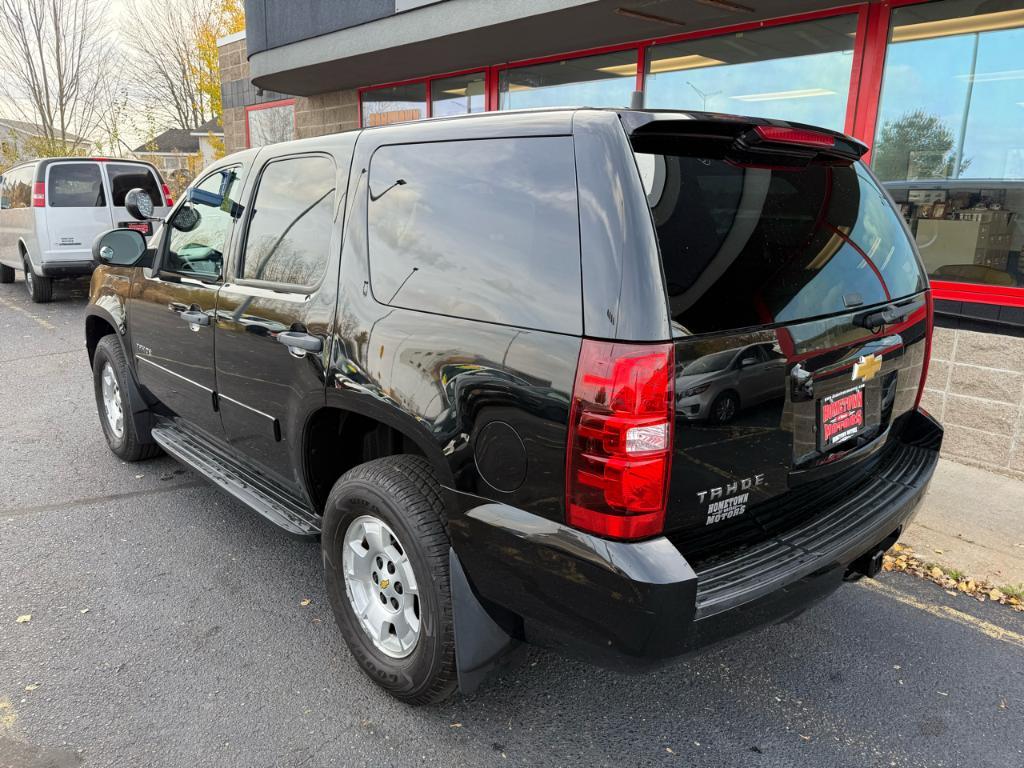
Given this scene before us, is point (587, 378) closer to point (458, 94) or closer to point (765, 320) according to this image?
point (765, 320)

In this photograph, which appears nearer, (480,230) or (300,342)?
(480,230)

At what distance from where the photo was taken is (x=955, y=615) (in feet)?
11.2

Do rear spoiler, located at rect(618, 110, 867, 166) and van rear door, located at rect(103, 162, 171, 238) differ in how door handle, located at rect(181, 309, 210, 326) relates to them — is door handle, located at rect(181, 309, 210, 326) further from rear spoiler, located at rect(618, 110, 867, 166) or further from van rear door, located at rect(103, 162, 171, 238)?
van rear door, located at rect(103, 162, 171, 238)

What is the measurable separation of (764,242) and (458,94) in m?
8.57

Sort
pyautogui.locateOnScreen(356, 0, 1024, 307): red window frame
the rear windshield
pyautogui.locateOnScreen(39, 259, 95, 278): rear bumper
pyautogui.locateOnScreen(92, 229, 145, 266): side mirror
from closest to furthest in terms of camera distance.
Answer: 1. the rear windshield
2. pyautogui.locateOnScreen(92, 229, 145, 266): side mirror
3. pyautogui.locateOnScreen(356, 0, 1024, 307): red window frame
4. pyautogui.locateOnScreen(39, 259, 95, 278): rear bumper

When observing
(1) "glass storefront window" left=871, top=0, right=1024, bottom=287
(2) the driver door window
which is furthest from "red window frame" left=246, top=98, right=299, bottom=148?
(1) "glass storefront window" left=871, top=0, right=1024, bottom=287

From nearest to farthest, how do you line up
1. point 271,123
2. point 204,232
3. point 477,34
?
point 204,232, point 477,34, point 271,123

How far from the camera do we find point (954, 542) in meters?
4.07

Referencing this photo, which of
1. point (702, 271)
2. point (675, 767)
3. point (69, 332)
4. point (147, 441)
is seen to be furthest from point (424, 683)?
point (69, 332)

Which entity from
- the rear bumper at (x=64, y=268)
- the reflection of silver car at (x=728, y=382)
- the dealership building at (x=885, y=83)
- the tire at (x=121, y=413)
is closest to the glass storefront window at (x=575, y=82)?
the dealership building at (x=885, y=83)

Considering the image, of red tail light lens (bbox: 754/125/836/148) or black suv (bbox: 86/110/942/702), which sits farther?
red tail light lens (bbox: 754/125/836/148)

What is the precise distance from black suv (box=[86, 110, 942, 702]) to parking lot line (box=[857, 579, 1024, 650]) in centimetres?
93

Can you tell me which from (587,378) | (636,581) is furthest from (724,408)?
(636,581)

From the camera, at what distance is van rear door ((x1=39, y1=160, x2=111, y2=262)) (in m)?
10.9
